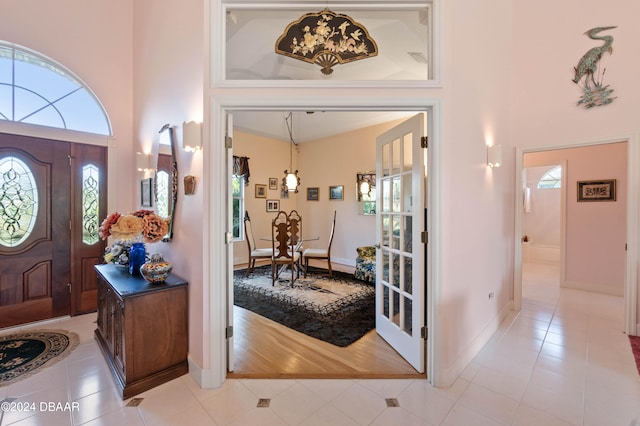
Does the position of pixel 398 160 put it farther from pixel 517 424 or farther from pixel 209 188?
pixel 517 424

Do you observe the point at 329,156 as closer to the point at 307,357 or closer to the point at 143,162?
the point at 143,162

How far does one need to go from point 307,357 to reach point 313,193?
188 inches

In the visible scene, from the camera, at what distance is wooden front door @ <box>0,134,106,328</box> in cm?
274

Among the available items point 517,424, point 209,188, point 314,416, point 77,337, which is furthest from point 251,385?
point 77,337

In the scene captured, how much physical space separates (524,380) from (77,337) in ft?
13.5

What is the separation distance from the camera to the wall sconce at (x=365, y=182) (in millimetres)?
5539

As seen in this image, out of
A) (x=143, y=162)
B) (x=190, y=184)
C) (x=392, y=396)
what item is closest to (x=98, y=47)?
(x=143, y=162)

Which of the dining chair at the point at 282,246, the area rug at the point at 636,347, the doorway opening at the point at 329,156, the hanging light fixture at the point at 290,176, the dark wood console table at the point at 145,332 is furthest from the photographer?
the doorway opening at the point at 329,156

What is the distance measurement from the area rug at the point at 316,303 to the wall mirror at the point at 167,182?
5.42 feet

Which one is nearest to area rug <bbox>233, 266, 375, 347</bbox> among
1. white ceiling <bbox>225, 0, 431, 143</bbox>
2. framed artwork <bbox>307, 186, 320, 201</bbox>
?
framed artwork <bbox>307, 186, 320, 201</bbox>

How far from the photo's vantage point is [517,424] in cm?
155

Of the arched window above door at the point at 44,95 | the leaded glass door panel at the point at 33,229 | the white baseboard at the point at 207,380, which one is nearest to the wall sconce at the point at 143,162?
the arched window above door at the point at 44,95

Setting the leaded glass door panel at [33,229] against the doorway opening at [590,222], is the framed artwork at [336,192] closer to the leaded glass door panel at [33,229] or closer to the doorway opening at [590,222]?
the doorway opening at [590,222]

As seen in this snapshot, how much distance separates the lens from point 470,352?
7.29 ft
